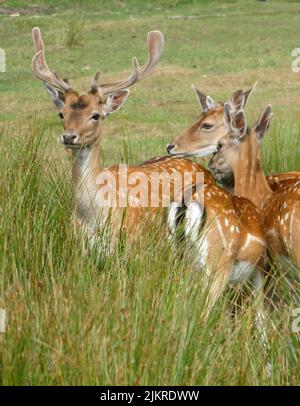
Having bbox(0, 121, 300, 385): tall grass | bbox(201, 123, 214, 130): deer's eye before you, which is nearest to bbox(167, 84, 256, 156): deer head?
bbox(201, 123, 214, 130): deer's eye

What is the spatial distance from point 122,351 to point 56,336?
23cm

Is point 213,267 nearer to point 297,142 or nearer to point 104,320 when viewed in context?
point 104,320

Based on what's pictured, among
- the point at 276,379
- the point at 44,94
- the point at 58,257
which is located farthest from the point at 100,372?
the point at 44,94

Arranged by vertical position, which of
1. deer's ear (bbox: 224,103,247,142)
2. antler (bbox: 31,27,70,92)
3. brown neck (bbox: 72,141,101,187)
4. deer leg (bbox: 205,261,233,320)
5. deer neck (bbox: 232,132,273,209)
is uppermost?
antler (bbox: 31,27,70,92)

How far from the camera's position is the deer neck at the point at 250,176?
254 inches

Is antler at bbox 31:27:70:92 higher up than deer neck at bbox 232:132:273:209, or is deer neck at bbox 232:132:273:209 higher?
antler at bbox 31:27:70:92

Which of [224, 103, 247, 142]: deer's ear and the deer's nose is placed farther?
[224, 103, 247, 142]: deer's ear

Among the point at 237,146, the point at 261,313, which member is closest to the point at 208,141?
the point at 237,146

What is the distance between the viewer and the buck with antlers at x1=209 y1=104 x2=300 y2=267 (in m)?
5.97

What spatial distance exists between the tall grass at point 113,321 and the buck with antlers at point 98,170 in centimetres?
31

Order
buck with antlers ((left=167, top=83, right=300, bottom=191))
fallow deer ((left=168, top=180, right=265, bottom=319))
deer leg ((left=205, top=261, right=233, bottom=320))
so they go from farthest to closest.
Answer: buck with antlers ((left=167, top=83, right=300, bottom=191)), fallow deer ((left=168, top=180, right=265, bottom=319)), deer leg ((left=205, top=261, right=233, bottom=320))

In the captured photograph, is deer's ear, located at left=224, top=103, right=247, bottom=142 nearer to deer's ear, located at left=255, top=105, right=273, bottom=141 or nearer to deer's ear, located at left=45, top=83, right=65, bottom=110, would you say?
deer's ear, located at left=255, top=105, right=273, bottom=141

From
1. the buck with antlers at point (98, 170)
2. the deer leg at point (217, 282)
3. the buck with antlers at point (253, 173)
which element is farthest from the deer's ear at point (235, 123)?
the deer leg at point (217, 282)

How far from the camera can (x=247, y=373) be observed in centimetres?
444
